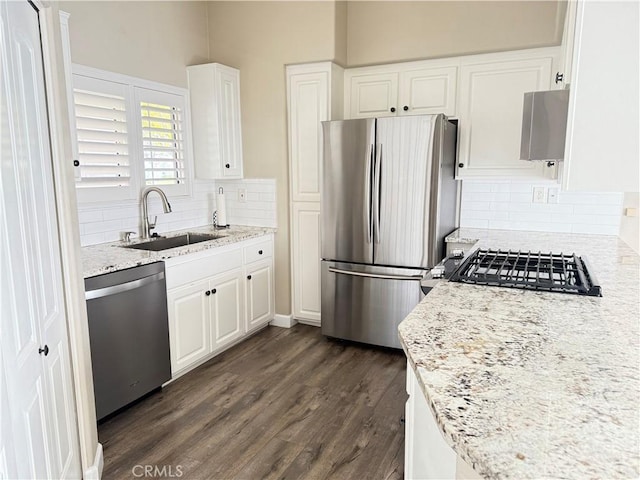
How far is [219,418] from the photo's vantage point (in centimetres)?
251

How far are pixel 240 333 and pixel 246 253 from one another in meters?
0.64

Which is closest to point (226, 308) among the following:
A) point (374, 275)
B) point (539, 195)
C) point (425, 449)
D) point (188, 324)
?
point (188, 324)

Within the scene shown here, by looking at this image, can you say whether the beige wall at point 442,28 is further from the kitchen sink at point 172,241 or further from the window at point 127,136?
the kitchen sink at point 172,241

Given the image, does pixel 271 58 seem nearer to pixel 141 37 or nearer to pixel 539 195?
pixel 141 37

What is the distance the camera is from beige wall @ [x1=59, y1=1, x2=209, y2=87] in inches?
111

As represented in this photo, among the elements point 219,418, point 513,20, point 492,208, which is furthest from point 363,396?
point 513,20

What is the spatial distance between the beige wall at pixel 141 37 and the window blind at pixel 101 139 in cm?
23

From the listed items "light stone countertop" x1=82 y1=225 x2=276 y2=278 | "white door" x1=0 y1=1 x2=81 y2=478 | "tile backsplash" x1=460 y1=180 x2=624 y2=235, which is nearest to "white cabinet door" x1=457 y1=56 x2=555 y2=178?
"tile backsplash" x1=460 y1=180 x2=624 y2=235

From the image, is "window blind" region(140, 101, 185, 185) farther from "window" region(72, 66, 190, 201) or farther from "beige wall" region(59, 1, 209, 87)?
"beige wall" region(59, 1, 209, 87)

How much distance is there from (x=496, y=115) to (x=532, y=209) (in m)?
0.77

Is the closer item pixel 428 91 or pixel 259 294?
pixel 428 91

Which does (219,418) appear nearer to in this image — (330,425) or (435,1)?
(330,425)

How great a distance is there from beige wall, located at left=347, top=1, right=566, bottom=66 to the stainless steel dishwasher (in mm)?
2406

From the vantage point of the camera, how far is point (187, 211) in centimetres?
373
